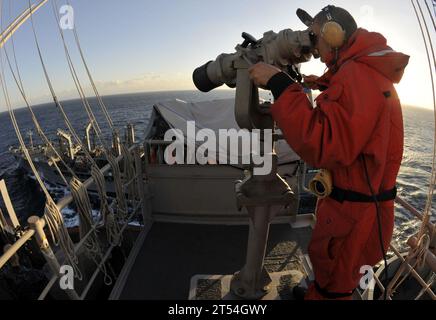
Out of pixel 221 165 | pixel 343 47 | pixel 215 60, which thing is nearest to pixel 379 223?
pixel 343 47

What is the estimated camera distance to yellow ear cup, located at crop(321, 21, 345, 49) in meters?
1.53

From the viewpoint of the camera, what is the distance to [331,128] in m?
1.39

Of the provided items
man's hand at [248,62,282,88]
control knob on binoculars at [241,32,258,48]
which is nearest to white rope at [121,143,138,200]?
control knob on binoculars at [241,32,258,48]

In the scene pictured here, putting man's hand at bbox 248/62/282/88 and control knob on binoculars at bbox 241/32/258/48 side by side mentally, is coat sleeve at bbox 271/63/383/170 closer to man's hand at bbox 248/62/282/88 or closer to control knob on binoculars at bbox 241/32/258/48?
man's hand at bbox 248/62/282/88

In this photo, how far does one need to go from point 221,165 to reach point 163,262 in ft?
5.44

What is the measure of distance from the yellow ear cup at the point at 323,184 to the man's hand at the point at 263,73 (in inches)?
25.7

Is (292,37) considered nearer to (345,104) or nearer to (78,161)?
(345,104)

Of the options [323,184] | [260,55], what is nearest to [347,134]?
[323,184]

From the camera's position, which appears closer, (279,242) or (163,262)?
(163,262)

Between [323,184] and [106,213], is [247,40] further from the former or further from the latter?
[106,213]

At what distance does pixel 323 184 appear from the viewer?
1.79 meters

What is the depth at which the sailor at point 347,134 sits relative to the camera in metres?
1.40

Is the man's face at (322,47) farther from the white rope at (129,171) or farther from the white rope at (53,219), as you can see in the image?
the white rope at (129,171)

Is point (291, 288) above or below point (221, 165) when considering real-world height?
below
